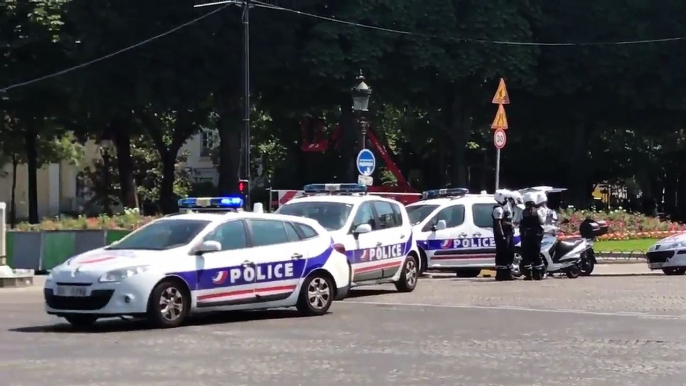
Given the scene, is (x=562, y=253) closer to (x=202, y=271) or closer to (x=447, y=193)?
(x=447, y=193)

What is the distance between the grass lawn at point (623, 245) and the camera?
1445 inches

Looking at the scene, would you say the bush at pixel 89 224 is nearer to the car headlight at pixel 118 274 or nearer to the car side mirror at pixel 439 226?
the car side mirror at pixel 439 226

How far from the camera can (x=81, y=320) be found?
51.9 feet

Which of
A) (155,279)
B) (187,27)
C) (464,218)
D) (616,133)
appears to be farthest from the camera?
(616,133)

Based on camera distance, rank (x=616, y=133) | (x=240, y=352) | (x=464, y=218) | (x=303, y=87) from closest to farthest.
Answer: (x=240, y=352), (x=464, y=218), (x=303, y=87), (x=616, y=133)

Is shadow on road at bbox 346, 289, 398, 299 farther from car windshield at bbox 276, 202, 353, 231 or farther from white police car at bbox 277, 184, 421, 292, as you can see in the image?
car windshield at bbox 276, 202, 353, 231

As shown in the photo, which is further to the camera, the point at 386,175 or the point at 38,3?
the point at 386,175

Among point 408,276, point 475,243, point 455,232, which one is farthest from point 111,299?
point 475,243

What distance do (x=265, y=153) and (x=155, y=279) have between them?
2307 inches

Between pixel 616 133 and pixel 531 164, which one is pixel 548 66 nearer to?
pixel 616 133

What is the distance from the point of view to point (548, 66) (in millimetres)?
50750

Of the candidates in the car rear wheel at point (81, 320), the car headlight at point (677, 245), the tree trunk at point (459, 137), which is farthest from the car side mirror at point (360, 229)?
the tree trunk at point (459, 137)

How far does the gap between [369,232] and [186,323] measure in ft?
17.1

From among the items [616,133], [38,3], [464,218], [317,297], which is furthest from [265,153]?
[317,297]
